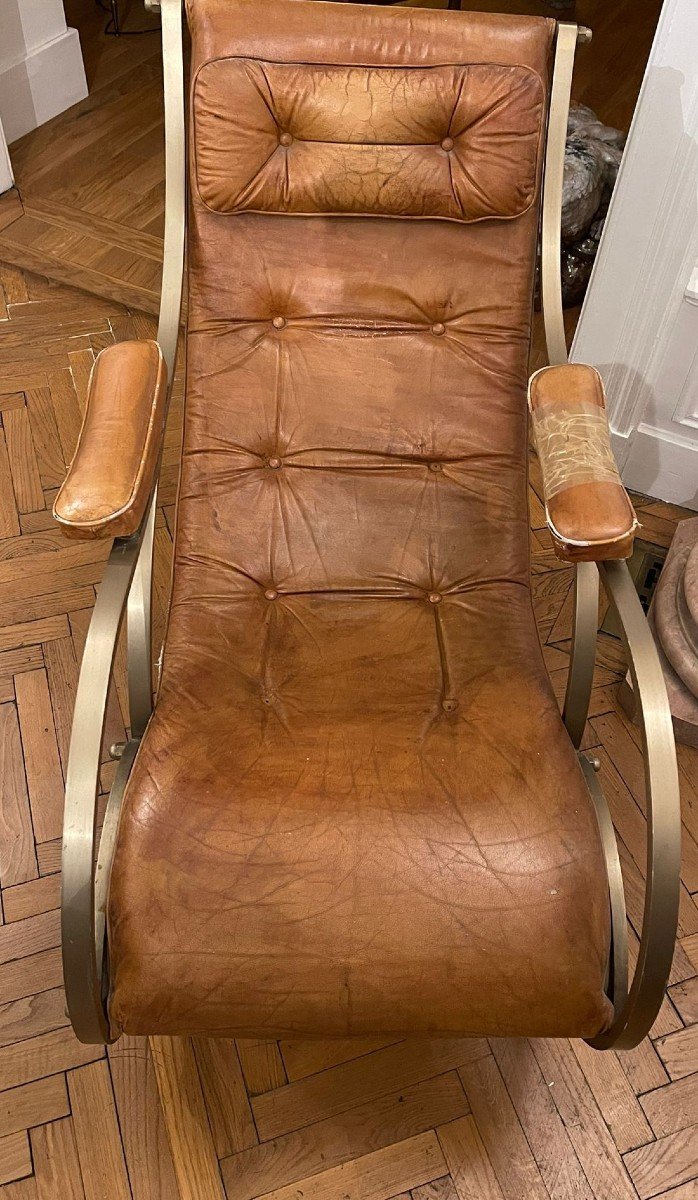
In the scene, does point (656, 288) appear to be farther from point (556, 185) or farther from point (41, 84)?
point (41, 84)

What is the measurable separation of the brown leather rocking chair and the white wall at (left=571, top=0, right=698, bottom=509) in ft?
1.15

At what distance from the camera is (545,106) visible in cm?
134

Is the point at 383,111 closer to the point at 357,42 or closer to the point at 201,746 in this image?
the point at 357,42

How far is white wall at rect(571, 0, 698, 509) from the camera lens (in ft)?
5.27

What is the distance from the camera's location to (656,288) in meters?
1.79

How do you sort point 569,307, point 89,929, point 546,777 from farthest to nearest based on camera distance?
1. point 569,307
2. point 546,777
3. point 89,929

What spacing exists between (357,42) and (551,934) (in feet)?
3.54

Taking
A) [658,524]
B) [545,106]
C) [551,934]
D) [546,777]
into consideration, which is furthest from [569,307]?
[551,934]

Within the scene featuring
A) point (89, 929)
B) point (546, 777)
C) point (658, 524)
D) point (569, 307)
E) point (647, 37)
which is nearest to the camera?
point (89, 929)

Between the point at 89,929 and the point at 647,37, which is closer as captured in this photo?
the point at 89,929

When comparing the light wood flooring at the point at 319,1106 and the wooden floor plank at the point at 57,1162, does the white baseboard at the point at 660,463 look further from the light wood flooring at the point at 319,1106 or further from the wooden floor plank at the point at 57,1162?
the wooden floor plank at the point at 57,1162

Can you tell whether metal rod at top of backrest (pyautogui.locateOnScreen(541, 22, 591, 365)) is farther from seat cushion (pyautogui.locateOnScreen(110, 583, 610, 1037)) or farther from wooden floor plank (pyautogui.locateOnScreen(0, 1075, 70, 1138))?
wooden floor plank (pyautogui.locateOnScreen(0, 1075, 70, 1138))

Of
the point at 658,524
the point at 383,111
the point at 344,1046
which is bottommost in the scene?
the point at 344,1046

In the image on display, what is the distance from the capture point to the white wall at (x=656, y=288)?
1.61 metres
